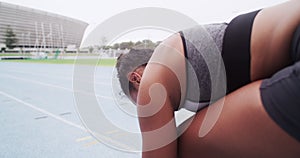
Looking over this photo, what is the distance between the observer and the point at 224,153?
569mm

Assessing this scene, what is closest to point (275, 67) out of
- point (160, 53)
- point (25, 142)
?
point (160, 53)

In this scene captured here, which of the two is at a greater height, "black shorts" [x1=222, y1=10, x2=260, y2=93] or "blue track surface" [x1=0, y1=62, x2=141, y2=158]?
"black shorts" [x1=222, y1=10, x2=260, y2=93]

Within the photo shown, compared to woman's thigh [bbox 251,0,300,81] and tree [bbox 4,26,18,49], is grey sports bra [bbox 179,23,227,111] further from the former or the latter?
tree [bbox 4,26,18,49]

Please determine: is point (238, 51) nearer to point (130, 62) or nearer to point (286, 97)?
point (286, 97)

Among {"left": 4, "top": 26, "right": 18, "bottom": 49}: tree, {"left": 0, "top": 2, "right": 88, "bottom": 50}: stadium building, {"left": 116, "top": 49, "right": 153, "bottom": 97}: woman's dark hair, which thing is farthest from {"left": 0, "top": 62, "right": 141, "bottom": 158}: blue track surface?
{"left": 4, "top": 26, "right": 18, "bottom": 49}: tree

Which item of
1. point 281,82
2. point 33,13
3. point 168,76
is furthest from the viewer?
point 33,13

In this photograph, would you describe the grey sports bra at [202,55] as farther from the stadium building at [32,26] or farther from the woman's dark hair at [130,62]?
the stadium building at [32,26]

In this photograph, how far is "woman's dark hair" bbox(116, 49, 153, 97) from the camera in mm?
913

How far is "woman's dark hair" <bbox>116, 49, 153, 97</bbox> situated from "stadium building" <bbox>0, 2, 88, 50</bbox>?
1428 inches

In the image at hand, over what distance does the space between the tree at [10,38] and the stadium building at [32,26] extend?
0.95 feet

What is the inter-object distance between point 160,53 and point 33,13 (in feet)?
153

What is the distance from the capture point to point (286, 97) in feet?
1.50

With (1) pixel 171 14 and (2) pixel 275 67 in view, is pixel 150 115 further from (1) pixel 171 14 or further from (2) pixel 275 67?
(1) pixel 171 14

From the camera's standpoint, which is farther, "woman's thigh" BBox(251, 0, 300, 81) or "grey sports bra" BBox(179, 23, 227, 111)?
"grey sports bra" BBox(179, 23, 227, 111)
